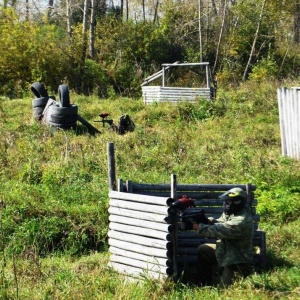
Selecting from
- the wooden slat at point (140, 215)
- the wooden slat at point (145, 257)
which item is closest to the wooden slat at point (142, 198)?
the wooden slat at point (140, 215)

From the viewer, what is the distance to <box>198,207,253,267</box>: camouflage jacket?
562 centimetres

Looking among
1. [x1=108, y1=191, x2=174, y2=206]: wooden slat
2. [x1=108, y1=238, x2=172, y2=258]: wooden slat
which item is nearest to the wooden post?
[x1=108, y1=191, x2=174, y2=206]: wooden slat

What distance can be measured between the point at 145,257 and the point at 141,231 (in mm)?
285

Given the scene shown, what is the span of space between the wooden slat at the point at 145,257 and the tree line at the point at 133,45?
13.1 metres

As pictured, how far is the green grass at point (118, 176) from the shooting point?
5.53 metres

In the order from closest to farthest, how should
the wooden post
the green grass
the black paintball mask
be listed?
the green grass < the black paintball mask < the wooden post

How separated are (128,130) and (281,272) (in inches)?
318

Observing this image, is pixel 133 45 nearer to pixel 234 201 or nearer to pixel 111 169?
pixel 111 169

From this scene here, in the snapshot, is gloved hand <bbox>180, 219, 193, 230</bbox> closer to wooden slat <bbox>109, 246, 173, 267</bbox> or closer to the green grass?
wooden slat <bbox>109, 246, 173, 267</bbox>

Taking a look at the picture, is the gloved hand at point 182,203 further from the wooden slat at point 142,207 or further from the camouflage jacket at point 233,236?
the camouflage jacket at point 233,236

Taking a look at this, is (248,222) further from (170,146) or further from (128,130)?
(128,130)

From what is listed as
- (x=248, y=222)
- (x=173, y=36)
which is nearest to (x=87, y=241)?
(x=248, y=222)

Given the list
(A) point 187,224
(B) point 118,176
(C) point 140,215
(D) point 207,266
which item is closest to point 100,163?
(B) point 118,176

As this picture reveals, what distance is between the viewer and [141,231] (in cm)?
589
